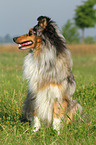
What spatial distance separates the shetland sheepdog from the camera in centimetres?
323

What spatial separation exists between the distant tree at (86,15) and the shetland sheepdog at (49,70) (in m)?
44.6

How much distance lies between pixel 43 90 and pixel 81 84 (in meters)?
2.62

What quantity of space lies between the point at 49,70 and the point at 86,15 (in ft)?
151

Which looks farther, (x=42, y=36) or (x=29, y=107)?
(x=29, y=107)

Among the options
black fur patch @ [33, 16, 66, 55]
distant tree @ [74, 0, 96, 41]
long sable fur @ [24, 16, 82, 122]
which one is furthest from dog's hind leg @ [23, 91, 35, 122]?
distant tree @ [74, 0, 96, 41]

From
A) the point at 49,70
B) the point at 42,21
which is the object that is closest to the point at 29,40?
the point at 42,21

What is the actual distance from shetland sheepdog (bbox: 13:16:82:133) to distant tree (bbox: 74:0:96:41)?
4462 cm

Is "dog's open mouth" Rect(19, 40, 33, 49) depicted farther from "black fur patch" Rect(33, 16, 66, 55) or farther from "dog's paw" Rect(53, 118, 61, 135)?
"dog's paw" Rect(53, 118, 61, 135)

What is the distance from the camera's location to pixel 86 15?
1839 inches

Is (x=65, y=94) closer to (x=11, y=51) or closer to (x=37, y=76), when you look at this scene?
(x=37, y=76)

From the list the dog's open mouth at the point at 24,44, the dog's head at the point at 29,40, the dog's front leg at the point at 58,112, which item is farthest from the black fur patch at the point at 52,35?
the dog's front leg at the point at 58,112

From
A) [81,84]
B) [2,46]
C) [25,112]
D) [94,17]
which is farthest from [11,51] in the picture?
[94,17]

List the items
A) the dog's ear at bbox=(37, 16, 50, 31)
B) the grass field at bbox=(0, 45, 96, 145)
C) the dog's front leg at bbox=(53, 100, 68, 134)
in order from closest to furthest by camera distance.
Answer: the grass field at bbox=(0, 45, 96, 145) < the dog's ear at bbox=(37, 16, 50, 31) < the dog's front leg at bbox=(53, 100, 68, 134)

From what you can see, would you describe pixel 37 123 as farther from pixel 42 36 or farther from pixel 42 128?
pixel 42 36
